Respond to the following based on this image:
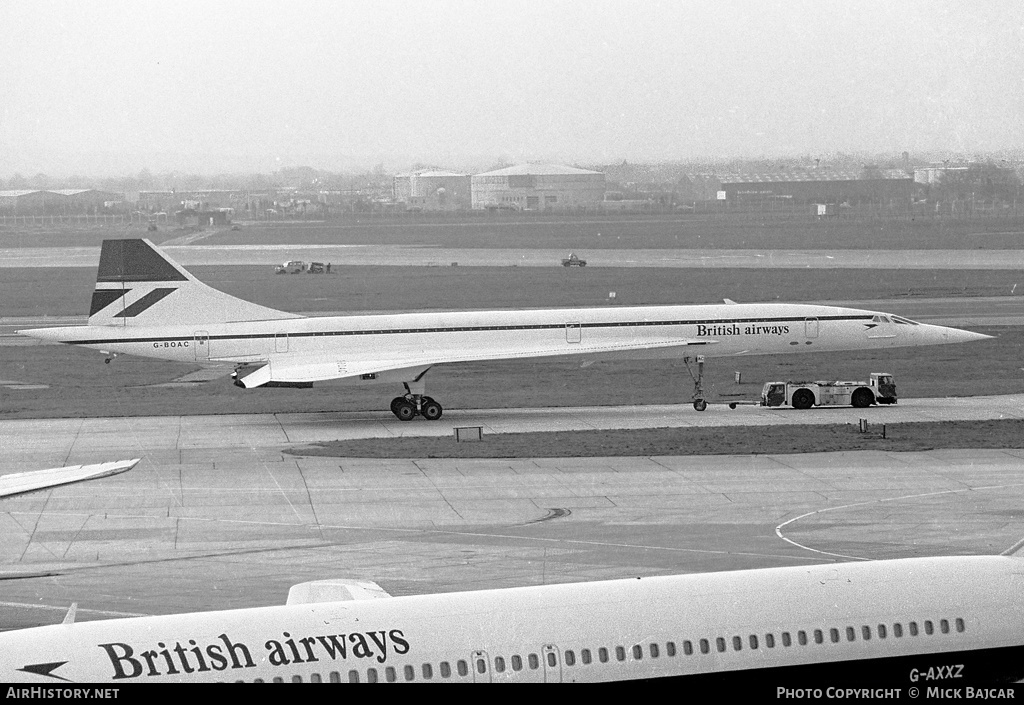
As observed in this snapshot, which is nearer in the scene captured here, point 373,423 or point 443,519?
point 443,519

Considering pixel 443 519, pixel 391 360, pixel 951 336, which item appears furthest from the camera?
pixel 951 336

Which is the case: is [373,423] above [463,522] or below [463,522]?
below

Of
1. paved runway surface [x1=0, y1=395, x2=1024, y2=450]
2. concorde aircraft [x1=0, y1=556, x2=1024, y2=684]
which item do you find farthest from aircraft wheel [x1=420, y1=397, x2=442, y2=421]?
concorde aircraft [x1=0, y1=556, x2=1024, y2=684]

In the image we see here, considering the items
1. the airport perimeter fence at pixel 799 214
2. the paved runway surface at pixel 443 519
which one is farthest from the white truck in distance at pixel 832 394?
the airport perimeter fence at pixel 799 214

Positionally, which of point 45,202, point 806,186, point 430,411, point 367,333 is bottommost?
point 430,411

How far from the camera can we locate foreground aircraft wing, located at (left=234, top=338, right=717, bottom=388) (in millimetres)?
47344

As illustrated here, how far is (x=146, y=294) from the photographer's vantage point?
160ft

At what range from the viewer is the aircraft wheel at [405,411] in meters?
48.1

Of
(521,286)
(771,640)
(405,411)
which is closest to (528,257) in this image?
(521,286)

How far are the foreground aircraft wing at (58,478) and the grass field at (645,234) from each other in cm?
12358

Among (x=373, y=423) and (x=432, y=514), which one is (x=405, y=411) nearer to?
(x=373, y=423)

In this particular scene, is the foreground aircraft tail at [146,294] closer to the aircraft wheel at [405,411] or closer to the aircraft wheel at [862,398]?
the aircraft wheel at [405,411]

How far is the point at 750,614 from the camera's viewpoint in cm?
1530

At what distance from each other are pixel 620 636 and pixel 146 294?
37.0 meters
